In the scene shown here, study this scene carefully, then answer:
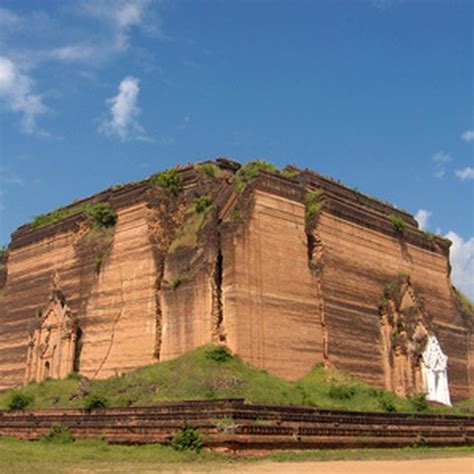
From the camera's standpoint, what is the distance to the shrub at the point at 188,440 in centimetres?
1792

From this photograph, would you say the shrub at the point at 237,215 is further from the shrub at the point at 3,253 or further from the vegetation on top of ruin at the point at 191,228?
the shrub at the point at 3,253

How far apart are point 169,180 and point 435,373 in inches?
598

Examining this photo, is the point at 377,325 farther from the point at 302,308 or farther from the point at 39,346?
the point at 39,346

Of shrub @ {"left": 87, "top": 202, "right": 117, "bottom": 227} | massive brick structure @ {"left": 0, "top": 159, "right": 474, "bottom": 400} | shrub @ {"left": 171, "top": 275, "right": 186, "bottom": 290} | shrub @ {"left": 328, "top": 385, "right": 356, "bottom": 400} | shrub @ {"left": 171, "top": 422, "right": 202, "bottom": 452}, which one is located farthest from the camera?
shrub @ {"left": 87, "top": 202, "right": 117, "bottom": 227}

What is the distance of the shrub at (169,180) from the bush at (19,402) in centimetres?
1063

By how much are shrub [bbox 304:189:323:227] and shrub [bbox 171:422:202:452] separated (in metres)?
14.2

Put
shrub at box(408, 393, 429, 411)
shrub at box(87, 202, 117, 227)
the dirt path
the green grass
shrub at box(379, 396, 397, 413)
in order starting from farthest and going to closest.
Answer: shrub at box(87, 202, 117, 227) → shrub at box(408, 393, 429, 411) → shrub at box(379, 396, 397, 413) → the green grass → the dirt path

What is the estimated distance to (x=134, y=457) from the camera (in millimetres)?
17297

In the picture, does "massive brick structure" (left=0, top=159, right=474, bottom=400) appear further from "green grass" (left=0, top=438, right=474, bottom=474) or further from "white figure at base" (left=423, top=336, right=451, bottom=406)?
"green grass" (left=0, top=438, right=474, bottom=474)

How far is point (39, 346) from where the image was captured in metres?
33.6

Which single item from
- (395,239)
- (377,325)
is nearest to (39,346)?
(377,325)

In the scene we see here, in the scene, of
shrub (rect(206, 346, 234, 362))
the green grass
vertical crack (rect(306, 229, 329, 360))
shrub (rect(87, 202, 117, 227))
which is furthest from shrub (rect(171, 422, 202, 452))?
shrub (rect(87, 202, 117, 227))

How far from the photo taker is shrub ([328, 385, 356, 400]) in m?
25.4

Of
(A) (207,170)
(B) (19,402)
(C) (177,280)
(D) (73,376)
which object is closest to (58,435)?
(B) (19,402)
